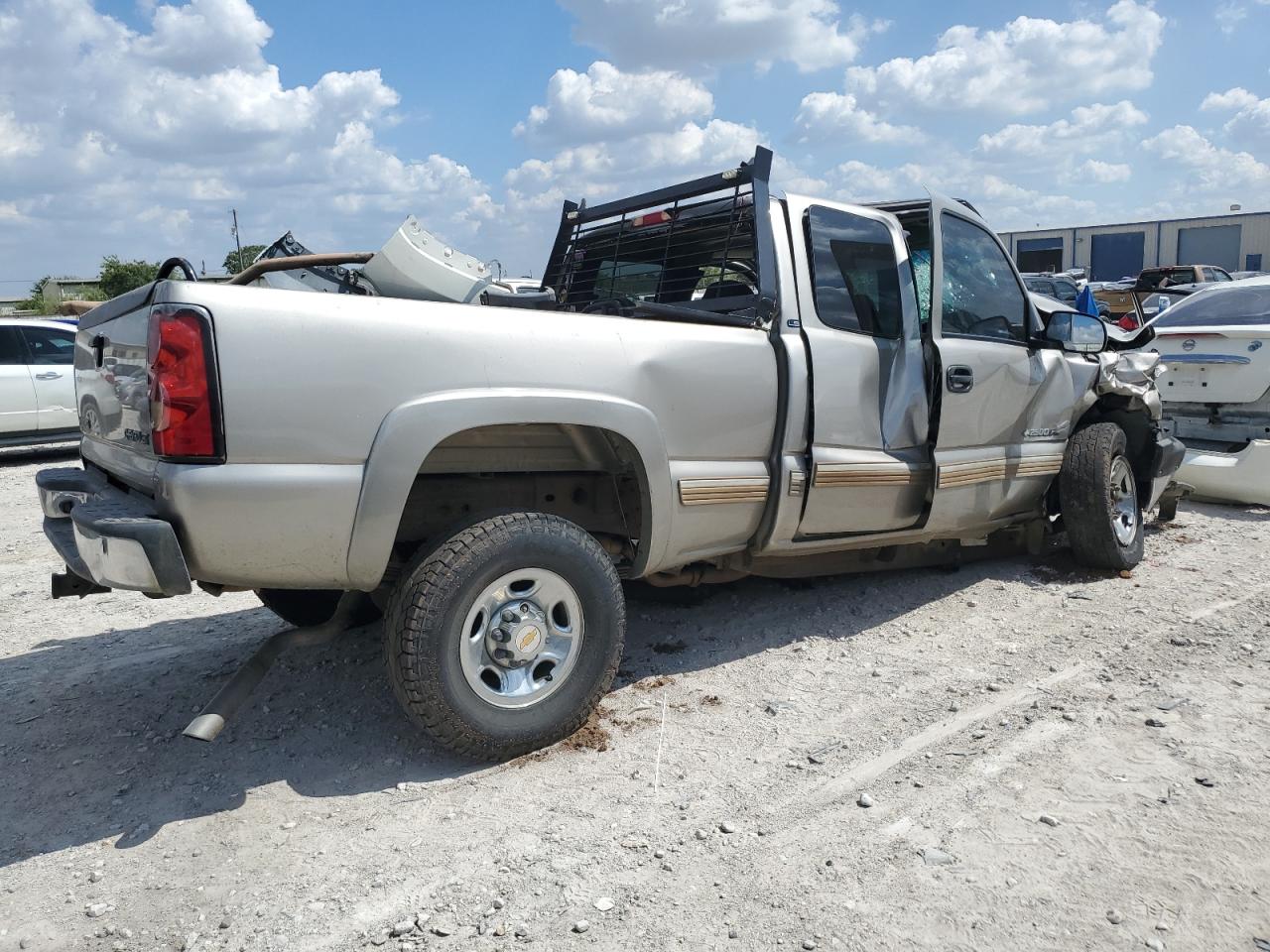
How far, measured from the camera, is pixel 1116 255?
151 feet

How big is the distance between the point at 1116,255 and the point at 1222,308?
4286cm

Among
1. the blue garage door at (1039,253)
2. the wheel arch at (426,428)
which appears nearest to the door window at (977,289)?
the wheel arch at (426,428)

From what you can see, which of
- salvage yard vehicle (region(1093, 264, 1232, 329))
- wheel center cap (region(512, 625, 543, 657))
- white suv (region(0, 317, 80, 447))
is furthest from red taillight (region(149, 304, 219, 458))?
salvage yard vehicle (region(1093, 264, 1232, 329))

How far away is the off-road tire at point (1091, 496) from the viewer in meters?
5.49

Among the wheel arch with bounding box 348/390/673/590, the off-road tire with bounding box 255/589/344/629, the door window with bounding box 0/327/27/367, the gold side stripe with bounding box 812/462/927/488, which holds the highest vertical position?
the door window with bounding box 0/327/27/367

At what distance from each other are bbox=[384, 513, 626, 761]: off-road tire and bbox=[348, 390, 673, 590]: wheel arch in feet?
0.59

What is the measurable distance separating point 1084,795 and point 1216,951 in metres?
0.77

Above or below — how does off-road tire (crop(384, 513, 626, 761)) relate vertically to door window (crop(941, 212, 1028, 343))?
below

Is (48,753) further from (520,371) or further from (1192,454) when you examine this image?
(1192,454)

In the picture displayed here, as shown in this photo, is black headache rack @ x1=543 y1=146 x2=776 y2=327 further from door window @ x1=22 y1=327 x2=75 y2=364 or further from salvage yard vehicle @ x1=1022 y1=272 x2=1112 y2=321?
salvage yard vehicle @ x1=1022 y1=272 x2=1112 y2=321

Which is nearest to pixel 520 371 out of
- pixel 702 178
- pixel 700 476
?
pixel 700 476

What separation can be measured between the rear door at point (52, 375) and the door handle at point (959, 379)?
10.2 meters

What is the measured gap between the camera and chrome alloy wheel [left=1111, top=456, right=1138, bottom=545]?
5734mm

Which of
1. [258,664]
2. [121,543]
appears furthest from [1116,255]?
[121,543]
